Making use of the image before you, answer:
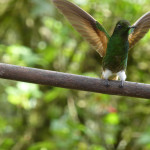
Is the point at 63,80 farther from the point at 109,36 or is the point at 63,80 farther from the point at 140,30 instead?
the point at 140,30

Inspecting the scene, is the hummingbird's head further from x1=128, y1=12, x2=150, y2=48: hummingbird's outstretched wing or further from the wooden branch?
the wooden branch

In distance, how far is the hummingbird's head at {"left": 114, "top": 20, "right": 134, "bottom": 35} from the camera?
2.07 meters

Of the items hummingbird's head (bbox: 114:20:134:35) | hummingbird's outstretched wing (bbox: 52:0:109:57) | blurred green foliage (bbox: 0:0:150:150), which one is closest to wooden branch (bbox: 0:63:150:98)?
hummingbird's head (bbox: 114:20:134:35)

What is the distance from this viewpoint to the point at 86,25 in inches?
89.1

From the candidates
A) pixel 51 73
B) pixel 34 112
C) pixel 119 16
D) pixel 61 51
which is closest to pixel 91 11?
pixel 119 16

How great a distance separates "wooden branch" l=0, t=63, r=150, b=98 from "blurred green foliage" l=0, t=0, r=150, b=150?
148 centimetres

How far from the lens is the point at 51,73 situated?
4.82 feet

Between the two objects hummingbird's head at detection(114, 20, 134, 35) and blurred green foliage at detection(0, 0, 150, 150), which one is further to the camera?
blurred green foliage at detection(0, 0, 150, 150)

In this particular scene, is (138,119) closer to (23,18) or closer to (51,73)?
(23,18)

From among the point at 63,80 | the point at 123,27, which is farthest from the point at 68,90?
the point at 63,80

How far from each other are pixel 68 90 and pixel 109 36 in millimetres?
1254

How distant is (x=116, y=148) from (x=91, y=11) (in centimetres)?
149

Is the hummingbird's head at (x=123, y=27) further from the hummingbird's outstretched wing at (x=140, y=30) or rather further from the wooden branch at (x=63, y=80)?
the wooden branch at (x=63, y=80)

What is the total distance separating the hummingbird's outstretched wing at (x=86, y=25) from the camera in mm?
2104
